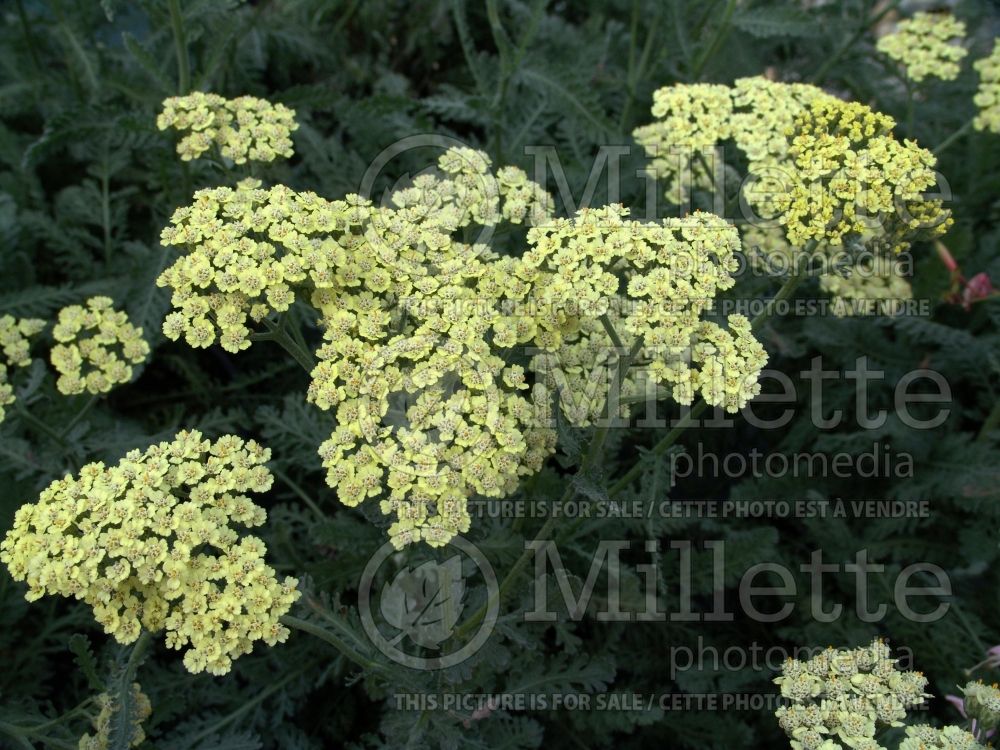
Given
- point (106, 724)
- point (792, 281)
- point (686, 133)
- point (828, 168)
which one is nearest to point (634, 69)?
point (686, 133)

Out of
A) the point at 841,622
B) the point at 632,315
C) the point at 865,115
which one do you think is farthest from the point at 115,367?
the point at 841,622

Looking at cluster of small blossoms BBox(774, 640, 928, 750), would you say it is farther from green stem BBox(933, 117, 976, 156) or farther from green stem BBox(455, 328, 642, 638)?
green stem BBox(933, 117, 976, 156)

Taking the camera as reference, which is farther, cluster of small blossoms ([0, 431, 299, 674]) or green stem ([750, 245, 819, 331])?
green stem ([750, 245, 819, 331])

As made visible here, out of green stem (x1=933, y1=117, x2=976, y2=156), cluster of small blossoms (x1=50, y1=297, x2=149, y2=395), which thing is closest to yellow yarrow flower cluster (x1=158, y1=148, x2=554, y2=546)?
cluster of small blossoms (x1=50, y1=297, x2=149, y2=395)

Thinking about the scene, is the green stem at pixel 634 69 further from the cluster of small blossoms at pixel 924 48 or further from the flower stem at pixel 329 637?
the flower stem at pixel 329 637

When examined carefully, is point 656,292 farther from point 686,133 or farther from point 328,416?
point 328,416

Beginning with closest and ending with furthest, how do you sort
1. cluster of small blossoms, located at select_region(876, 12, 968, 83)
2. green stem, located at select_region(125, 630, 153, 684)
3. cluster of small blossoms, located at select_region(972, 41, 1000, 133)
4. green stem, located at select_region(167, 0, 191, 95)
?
green stem, located at select_region(125, 630, 153, 684) → green stem, located at select_region(167, 0, 191, 95) → cluster of small blossoms, located at select_region(972, 41, 1000, 133) → cluster of small blossoms, located at select_region(876, 12, 968, 83)

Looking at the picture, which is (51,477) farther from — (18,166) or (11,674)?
(18,166)

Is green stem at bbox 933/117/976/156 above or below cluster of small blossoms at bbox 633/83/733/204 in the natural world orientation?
above
